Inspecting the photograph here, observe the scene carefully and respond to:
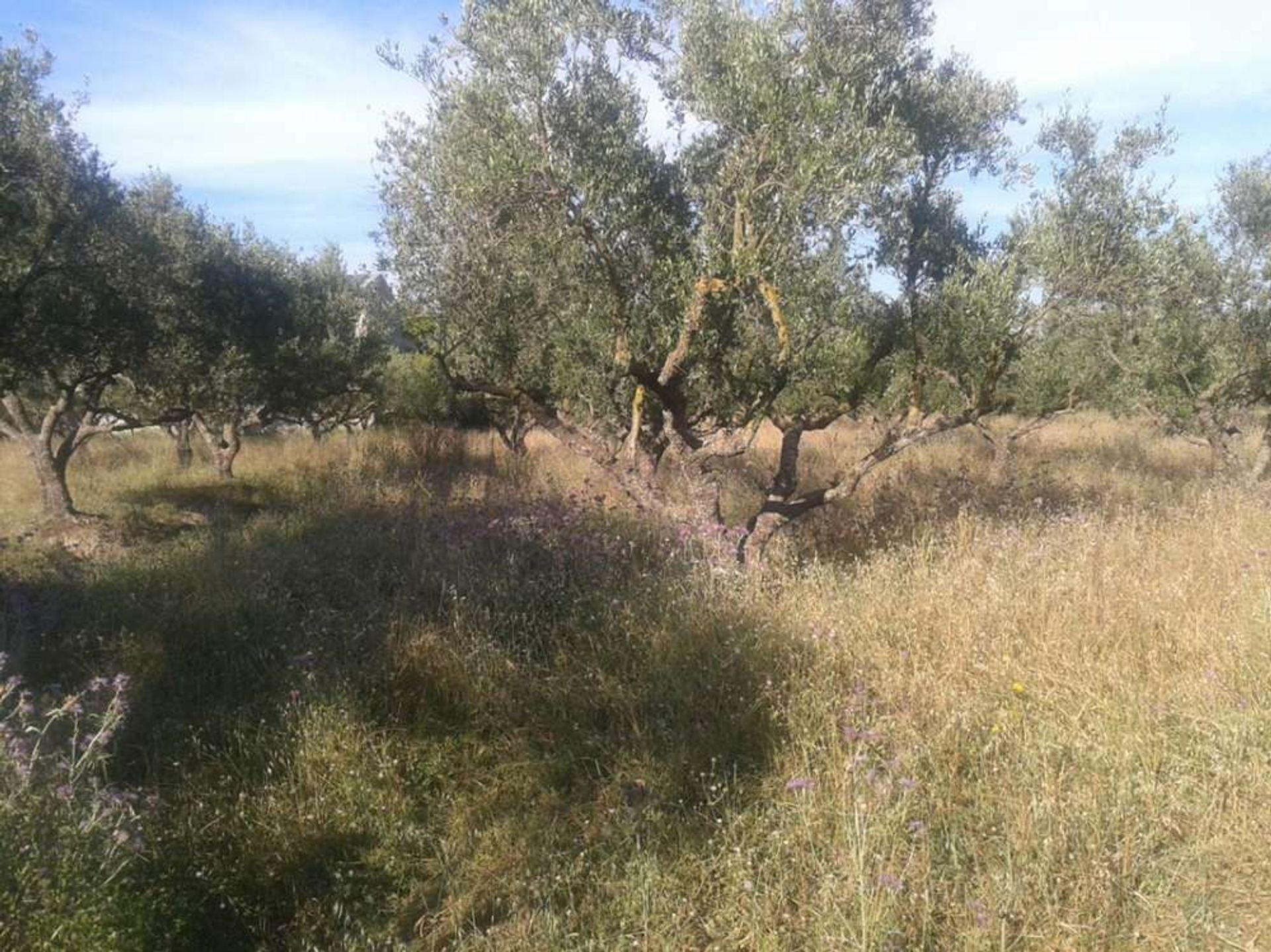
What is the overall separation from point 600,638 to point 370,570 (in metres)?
2.50

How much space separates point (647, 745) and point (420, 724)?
3.98 feet

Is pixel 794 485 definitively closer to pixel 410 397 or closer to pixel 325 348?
pixel 325 348

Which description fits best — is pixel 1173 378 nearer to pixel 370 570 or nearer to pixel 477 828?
pixel 370 570

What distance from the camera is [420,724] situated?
4.12 m

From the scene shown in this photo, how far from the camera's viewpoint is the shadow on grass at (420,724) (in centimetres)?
306

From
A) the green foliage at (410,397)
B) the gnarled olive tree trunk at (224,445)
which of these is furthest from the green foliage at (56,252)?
the green foliage at (410,397)

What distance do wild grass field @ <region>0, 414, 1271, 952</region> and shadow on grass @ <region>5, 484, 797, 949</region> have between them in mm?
18

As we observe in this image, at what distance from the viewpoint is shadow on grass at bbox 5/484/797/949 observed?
306 centimetres

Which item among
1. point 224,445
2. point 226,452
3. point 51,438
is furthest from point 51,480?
point 224,445

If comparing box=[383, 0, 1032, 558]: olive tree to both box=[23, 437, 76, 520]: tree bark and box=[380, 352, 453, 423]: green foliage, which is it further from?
box=[380, 352, 453, 423]: green foliage

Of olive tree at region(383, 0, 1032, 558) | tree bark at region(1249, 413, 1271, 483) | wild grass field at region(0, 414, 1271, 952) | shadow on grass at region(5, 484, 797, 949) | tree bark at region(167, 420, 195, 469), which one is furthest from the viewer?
tree bark at region(167, 420, 195, 469)

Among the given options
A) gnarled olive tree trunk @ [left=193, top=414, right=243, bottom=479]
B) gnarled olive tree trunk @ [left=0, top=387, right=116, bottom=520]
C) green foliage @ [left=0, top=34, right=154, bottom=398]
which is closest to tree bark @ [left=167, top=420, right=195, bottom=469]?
gnarled olive tree trunk @ [left=193, top=414, right=243, bottom=479]

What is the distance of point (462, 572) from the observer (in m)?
5.79

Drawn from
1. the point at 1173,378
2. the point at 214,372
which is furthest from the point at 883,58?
the point at 214,372
